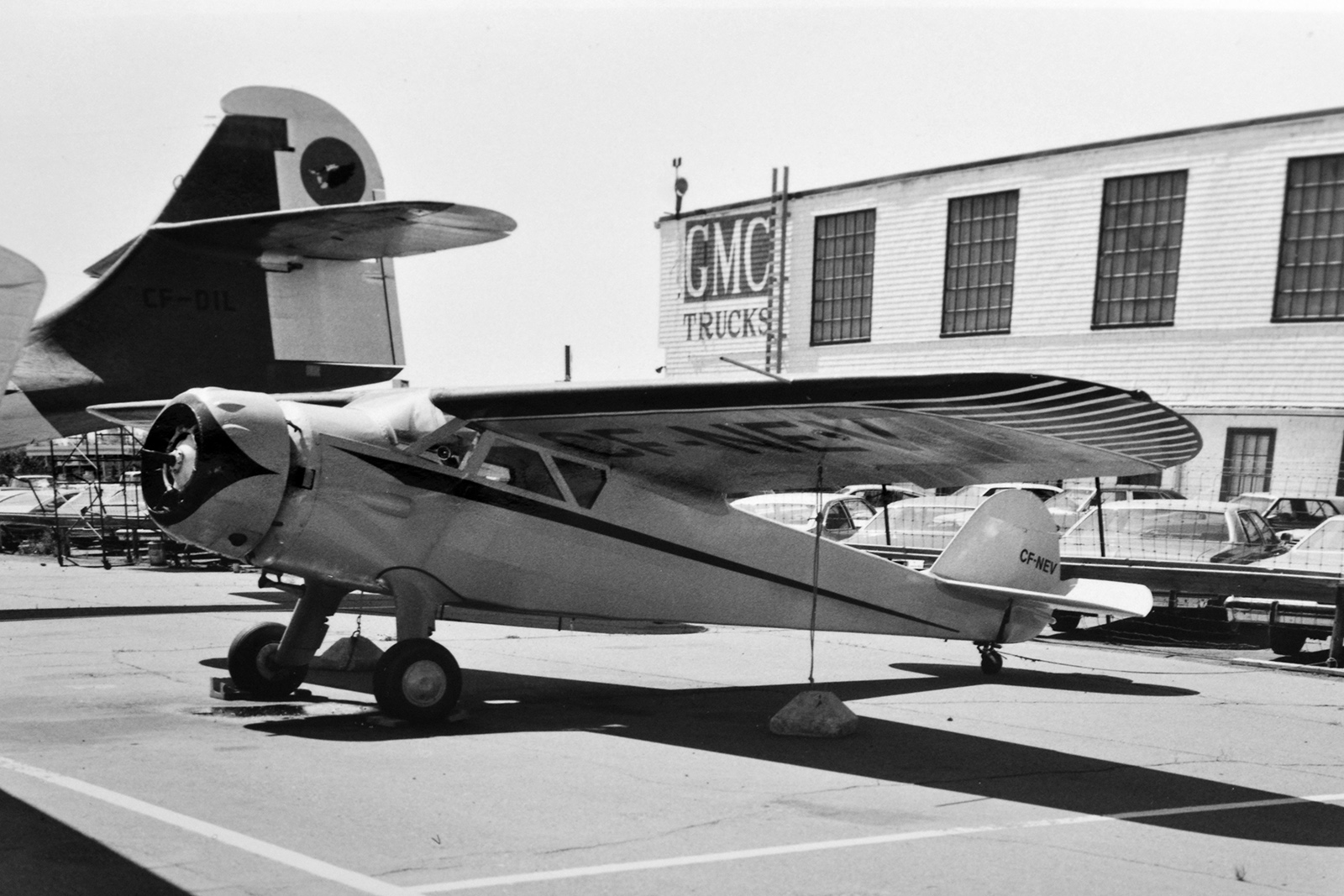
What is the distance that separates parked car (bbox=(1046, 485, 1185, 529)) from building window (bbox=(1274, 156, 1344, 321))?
6.57m

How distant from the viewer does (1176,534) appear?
17.6m

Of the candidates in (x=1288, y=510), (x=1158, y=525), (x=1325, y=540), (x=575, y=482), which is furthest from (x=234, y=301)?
(x=1288, y=510)

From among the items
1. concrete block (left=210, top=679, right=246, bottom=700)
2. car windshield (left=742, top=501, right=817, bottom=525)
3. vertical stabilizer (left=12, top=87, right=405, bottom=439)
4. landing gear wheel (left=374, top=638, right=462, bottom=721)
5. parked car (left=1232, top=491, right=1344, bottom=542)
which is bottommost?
parked car (left=1232, top=491, right=1344, bottom=542)

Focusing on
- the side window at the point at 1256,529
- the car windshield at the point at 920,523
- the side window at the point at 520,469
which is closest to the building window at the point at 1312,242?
the side window at the point at 1256,529

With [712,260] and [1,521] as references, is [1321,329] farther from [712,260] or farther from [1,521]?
[1,521]

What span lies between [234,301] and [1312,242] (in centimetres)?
2362

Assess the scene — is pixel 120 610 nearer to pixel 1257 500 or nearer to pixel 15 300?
pixel 15 300

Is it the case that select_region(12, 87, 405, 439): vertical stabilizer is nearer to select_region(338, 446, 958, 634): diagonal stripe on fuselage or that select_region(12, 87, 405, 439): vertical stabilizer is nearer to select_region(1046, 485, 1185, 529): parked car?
select_region(338, 446, 958, 634): diagonal stripe on fuselage

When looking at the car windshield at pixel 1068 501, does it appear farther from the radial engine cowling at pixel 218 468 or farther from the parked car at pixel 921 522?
the radial engine cowling at pixel 218 468

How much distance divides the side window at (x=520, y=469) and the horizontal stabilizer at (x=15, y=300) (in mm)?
4426

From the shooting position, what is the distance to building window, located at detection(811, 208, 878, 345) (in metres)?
38.1

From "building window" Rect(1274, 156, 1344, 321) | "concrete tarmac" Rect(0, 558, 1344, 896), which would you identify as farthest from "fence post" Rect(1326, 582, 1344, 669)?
"building window" Rect(1274, 156, 1344, 321)

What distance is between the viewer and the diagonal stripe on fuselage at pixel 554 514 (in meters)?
8.45

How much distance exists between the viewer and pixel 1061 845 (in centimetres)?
570
